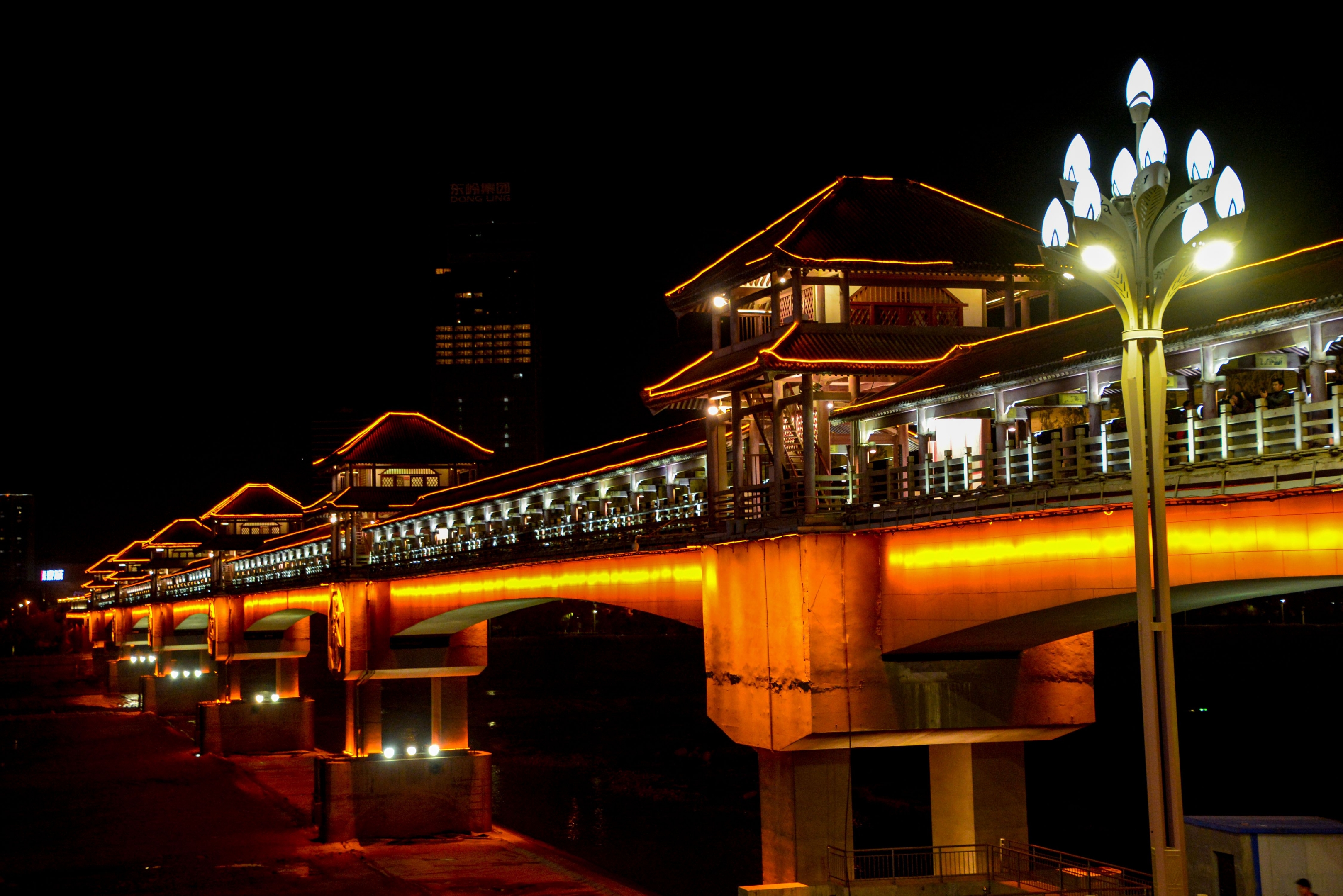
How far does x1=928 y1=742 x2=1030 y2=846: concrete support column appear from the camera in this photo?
2278 centimetres

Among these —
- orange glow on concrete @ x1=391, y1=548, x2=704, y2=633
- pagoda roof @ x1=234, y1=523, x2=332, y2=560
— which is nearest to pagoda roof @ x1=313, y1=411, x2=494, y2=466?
pagoda roof @ x1=234, y1=523, x2=332, y2=560

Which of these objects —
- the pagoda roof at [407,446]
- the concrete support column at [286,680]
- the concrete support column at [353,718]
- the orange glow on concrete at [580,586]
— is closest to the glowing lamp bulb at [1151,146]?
the orange glow on concrete at [580,586]

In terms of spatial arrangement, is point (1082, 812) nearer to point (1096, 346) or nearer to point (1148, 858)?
point (1148, 858)

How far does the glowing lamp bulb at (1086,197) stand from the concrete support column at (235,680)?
63.9 m

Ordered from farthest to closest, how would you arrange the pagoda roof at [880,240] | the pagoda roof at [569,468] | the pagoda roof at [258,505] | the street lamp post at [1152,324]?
the pagoda roof at [258,505] < the pagoda roof at [569,468] < the pagoda roof at [880,240] < the street lamp post at [1152,324]

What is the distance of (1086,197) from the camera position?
1326cm

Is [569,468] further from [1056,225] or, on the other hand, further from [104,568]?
[104,568]

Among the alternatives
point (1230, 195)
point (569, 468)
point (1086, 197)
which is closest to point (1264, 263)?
point (1230, 195)

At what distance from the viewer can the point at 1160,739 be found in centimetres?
1197

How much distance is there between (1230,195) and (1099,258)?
3485 millimetres

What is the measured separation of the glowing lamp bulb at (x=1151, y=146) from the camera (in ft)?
41.6

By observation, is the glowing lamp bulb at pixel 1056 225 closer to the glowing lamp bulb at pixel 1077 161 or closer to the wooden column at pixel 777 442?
the glowing lamp bulb at pixel 1077 161

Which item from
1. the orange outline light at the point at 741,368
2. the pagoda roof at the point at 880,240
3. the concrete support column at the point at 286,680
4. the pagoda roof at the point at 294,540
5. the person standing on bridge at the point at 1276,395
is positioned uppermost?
the pagoda roof at the point at 880,240

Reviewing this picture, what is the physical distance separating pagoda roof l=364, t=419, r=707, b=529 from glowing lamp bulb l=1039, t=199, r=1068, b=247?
14.7m
